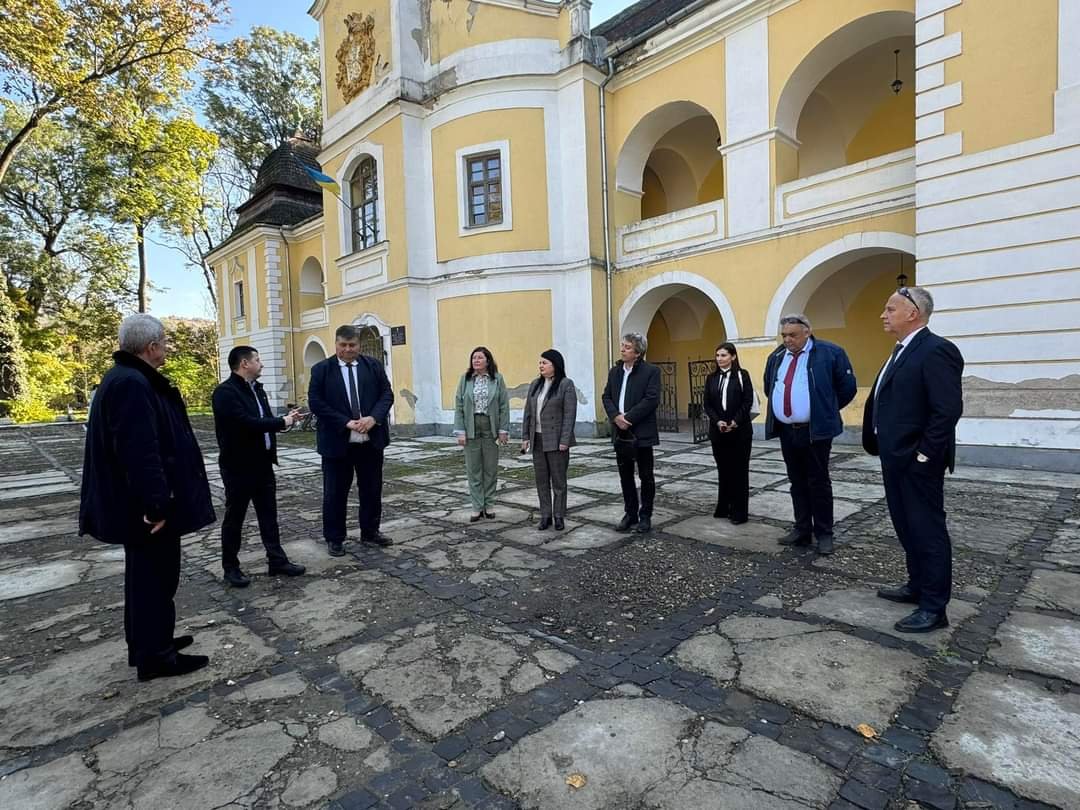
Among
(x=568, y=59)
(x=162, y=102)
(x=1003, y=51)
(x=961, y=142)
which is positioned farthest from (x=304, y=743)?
(x=162, y=102)

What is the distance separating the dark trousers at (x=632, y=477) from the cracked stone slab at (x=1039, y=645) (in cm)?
265

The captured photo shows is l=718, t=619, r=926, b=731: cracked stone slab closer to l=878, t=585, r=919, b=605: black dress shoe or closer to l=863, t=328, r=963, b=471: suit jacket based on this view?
l=878, t=585, r=919, b=605: black dress shoe

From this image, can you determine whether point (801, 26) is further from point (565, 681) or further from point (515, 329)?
point (565, 681)

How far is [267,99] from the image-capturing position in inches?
1180

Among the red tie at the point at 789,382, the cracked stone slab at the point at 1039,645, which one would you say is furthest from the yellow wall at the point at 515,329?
the cracked stone slab at the point at 1039,645

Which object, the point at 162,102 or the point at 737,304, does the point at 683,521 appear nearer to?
the point at 737,304

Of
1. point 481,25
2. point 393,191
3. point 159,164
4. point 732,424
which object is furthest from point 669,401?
point 159,164

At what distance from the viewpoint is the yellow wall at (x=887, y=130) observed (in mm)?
11945

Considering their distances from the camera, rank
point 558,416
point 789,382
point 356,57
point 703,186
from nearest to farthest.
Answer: point 789,382 < point 558,416 < point 703,186 < point 356,57

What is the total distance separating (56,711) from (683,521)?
4.70m

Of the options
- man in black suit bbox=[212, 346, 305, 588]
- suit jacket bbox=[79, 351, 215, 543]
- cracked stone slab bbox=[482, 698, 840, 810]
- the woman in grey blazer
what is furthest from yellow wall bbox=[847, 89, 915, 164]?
suit jacket bbox=[79, 351, 215, 543]

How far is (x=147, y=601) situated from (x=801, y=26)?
1277 cm

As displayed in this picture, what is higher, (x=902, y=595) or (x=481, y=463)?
(x=481, y=463)

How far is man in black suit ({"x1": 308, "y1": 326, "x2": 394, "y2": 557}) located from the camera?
4820mm
